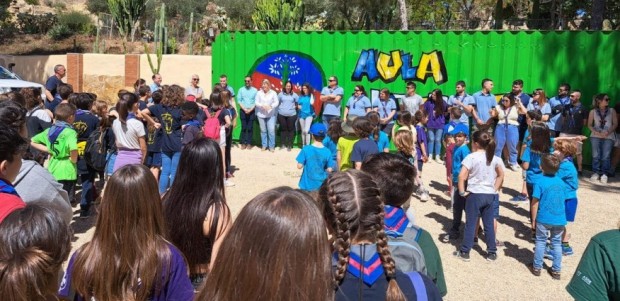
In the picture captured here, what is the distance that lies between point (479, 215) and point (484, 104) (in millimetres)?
6113

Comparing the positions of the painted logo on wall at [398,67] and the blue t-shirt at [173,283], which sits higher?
the painted logo on wall at [398,67]

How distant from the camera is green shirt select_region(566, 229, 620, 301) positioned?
9.30 ft

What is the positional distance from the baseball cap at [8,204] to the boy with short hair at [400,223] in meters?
1.93

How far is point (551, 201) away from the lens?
644cm

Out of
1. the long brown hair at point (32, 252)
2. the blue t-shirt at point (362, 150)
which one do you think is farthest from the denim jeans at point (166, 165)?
the long brown hair at point (32, 252)

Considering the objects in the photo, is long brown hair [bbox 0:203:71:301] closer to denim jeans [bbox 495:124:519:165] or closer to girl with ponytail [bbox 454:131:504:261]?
girl with ponytail [bbox 454:131:504:261]

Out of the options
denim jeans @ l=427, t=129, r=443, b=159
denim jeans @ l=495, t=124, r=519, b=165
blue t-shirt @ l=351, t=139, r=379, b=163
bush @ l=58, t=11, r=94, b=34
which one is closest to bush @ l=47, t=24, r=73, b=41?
bush @ l=58, t=11, r=94, b=34

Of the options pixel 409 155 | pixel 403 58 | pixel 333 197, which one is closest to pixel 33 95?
pixel 409 155

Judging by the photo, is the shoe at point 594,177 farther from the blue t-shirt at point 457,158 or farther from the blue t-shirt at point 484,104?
the blue t-shirt at point 457,158

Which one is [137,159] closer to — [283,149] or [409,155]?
[409,155]

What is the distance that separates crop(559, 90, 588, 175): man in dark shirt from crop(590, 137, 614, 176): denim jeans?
0.93ft

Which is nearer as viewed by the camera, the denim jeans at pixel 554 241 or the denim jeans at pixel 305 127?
the denim jeans at pixel 554 241

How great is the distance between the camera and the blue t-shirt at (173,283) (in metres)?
2.77

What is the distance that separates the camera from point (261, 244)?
185 centimetres
